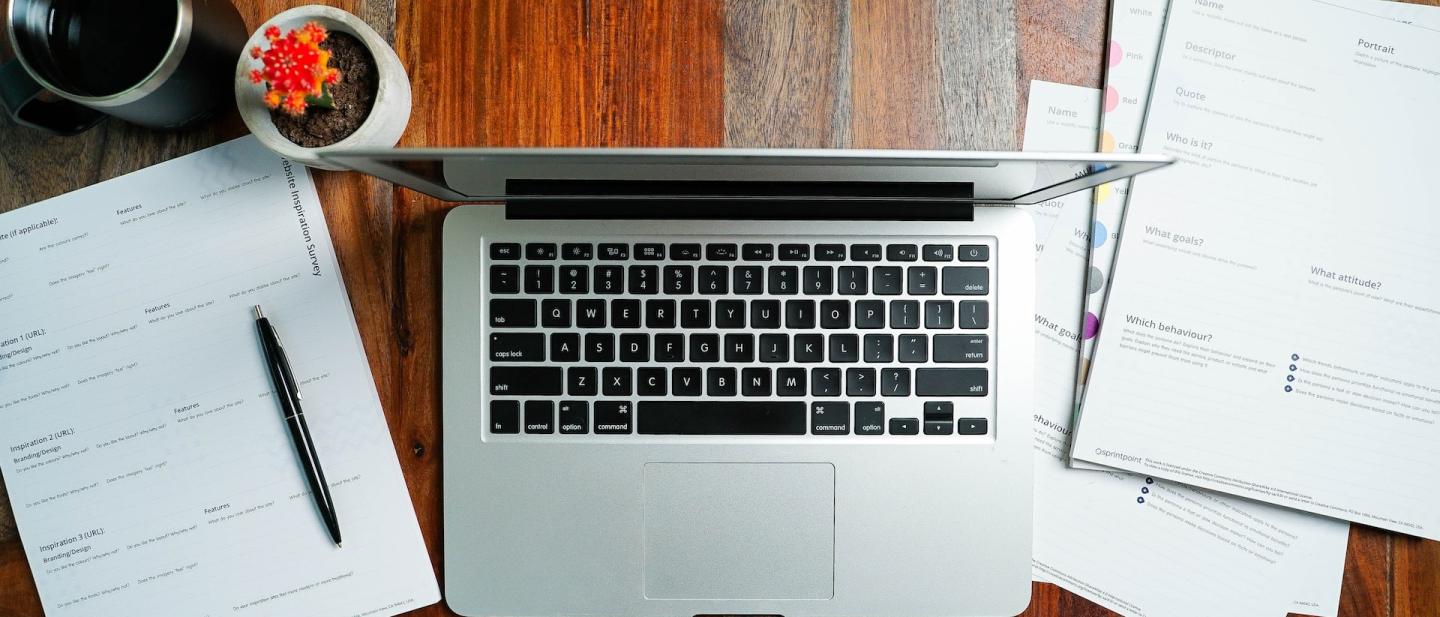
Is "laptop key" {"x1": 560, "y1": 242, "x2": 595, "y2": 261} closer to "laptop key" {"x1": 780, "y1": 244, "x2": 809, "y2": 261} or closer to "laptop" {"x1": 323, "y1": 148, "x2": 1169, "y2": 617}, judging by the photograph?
"laptop" {"x1": 323, "y1": 148, "x2": 1169, "y2": 617}

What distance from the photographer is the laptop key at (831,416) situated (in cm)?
65

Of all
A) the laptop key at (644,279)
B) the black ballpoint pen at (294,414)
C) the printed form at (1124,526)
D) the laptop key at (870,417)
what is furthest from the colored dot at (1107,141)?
the black ballpoint pen at (294,414)

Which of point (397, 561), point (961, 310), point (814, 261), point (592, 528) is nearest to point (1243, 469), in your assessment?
point (961, 310)

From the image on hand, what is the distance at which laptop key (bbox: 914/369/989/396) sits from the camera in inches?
25.5

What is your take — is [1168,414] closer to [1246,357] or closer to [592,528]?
[1246,357]

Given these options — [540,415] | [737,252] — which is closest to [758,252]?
[737,252]

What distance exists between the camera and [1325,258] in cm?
70

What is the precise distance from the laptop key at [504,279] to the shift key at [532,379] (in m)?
0.06

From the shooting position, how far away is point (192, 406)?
69cm

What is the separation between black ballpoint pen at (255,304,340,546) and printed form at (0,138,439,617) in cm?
1

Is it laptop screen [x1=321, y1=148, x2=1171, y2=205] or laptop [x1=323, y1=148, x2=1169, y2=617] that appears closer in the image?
laptop screen [x1=321, y1=148, x2=1171, y2=205]

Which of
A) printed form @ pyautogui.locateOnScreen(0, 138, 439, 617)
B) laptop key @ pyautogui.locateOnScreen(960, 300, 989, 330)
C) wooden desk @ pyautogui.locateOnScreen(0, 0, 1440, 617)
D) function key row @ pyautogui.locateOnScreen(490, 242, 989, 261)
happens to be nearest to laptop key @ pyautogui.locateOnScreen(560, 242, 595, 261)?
function key row @ pyautogui.locateOnScreen(490, 242, 989, 261)

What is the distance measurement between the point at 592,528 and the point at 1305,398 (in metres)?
0.64

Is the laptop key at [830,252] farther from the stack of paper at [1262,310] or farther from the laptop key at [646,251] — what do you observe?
the stack of paper at [1262,310]
